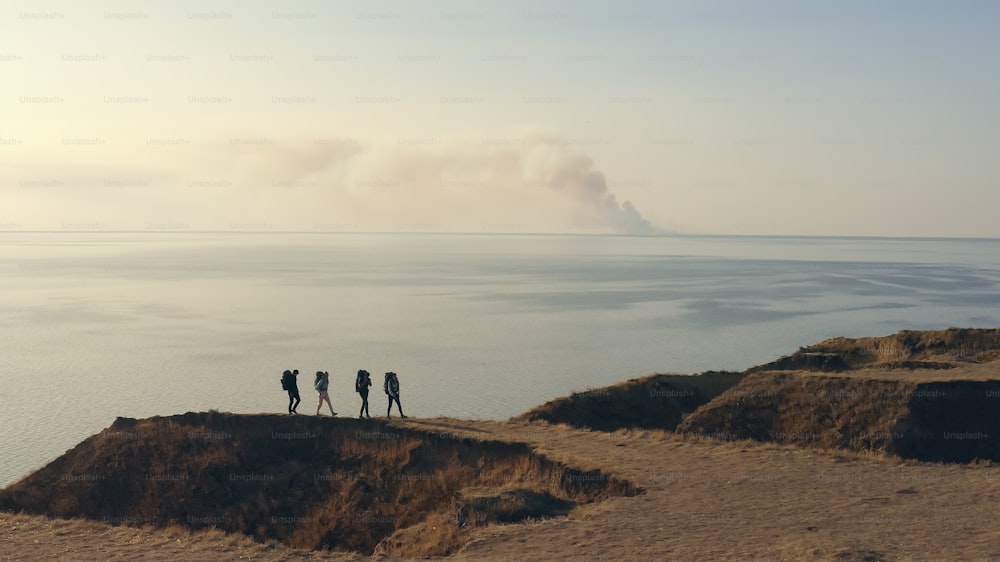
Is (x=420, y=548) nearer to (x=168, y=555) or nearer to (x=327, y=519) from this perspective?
(x=168, y=555)

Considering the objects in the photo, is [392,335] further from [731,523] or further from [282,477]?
[731,523]

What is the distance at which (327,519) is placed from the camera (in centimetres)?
2561

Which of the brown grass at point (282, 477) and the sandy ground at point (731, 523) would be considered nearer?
the sandy ground at point (731, 523)

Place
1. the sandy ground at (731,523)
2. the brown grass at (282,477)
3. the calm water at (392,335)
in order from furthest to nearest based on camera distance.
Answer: the calm water at (392,335) < the brown grass at (282,477) < the sandy ground at (731,523)

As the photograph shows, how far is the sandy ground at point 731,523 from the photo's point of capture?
16.5 meters

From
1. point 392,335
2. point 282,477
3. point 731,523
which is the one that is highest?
point 731,523

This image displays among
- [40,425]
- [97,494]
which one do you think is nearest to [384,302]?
[40,425]

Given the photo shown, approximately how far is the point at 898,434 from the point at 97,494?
26.6m

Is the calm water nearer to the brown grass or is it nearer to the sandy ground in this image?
the brown grass

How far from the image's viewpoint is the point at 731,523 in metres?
18.2

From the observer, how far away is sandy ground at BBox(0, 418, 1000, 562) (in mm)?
16453

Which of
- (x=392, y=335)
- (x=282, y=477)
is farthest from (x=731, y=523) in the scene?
(x=392, y=335)

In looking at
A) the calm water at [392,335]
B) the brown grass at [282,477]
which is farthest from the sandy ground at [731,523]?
the calm water at [392,335]

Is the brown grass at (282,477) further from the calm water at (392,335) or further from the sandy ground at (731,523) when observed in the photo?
the calm water at (392,335)
